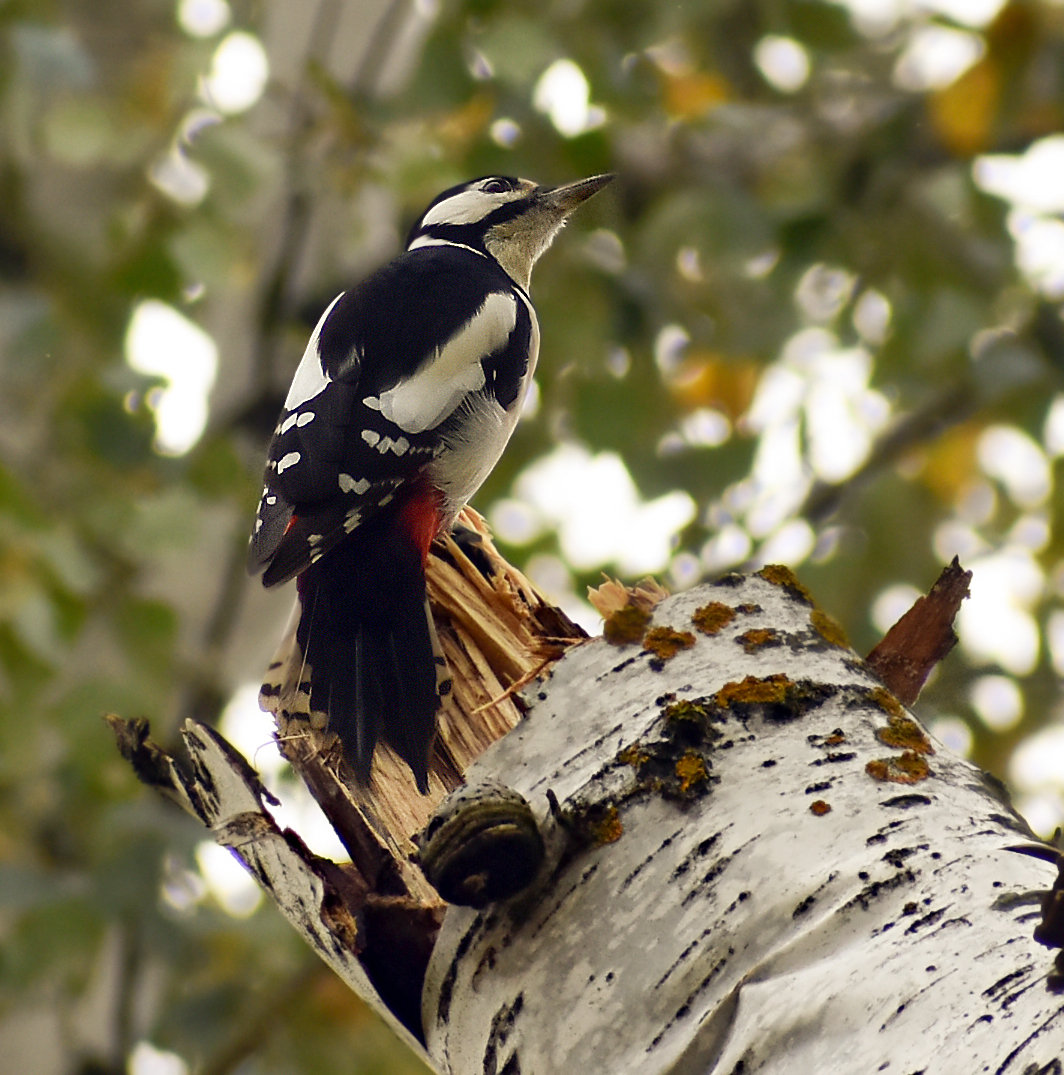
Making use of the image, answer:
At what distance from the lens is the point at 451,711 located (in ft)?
5.32

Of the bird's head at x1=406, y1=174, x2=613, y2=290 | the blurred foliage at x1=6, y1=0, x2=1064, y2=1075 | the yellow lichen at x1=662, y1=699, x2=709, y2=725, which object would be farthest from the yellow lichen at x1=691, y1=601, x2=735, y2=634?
the bird's head at x1=406, y1=174, x2=613, y2=290

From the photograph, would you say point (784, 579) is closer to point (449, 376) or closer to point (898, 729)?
point (898, 729)

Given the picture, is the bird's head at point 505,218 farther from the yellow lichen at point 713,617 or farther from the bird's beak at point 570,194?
the yellow lichen at point 713,617

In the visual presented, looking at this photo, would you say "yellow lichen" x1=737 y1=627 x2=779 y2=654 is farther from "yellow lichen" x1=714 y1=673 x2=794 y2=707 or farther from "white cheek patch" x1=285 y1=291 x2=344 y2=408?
"white cheek patch" x1=285 y1=291 x2=344 y2=408

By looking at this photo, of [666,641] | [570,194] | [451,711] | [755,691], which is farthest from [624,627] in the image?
[570,194]

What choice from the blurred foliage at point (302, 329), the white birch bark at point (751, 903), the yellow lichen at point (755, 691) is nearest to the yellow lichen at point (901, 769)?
the white birch bark at point (751, 903)

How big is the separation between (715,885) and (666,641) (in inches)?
11.9

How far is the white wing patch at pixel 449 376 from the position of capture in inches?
68.5

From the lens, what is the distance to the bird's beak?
2.54m

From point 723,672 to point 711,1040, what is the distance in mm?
377

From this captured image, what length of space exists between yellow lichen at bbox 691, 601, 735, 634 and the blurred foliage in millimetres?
1281

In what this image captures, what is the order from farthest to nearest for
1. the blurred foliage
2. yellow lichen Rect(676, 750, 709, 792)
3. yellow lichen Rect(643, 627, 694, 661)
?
1. the blurred foliage
2. yellow lichen Rect(643, 627, 694, 661)
3. yellow lichen Rect(676, 750, 709, 792)

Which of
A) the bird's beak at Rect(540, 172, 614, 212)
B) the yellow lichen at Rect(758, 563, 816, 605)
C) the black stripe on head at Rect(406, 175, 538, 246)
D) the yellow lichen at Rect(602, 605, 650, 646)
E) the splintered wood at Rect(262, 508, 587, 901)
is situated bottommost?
the yellow lichen at Rect(758, 563, 816, 605)

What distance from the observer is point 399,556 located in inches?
66.2
